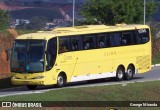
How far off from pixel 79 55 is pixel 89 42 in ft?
3.58

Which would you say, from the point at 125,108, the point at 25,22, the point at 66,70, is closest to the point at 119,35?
the point at 66,70

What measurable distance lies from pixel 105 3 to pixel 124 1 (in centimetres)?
147

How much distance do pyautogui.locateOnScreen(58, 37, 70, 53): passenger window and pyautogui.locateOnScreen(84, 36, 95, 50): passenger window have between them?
4.28 ft

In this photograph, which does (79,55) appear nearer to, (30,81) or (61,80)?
(61,80)


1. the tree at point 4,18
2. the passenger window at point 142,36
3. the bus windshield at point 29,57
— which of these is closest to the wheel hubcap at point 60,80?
the bus windshield at point 29,57

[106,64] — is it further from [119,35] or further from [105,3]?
[105,3]

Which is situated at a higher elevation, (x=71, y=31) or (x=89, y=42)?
(x=71, y=31)

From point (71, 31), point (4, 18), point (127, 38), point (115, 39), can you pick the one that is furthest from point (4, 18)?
point (71, 31)

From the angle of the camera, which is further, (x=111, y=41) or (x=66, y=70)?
(x=111, y=41)

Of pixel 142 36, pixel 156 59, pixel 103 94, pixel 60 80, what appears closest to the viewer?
pixel 103 94

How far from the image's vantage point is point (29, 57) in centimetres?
3053

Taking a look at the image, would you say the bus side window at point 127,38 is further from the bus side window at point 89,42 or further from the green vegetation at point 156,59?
the green vegetation at point 156,59

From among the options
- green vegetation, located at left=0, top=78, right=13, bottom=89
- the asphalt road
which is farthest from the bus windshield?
green vegetation, located at left=0, top=78, right=13, bottom=89

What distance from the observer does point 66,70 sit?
3164 cm
